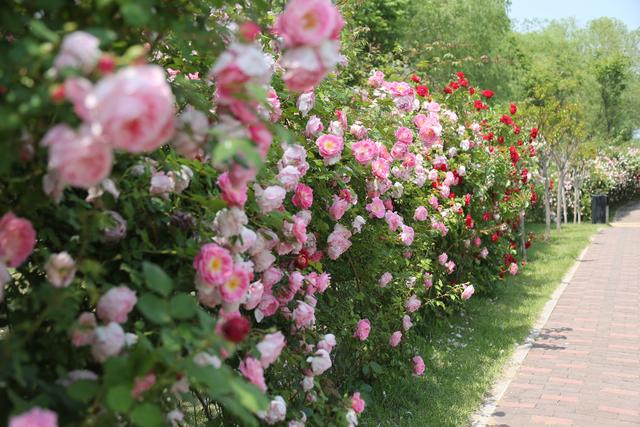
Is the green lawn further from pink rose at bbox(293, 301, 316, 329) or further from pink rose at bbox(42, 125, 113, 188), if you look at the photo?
pink rose at bbox(42, 125, 113, 188)

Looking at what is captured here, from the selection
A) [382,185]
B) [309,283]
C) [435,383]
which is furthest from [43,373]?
[435,383]

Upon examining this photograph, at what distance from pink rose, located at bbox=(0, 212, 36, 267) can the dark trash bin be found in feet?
69.2

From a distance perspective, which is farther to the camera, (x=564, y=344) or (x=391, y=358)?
(x=564, y=344)

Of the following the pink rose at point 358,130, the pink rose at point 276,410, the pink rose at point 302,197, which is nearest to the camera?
the pink rose at point 276,410

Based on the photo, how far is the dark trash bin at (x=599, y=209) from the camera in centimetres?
2075

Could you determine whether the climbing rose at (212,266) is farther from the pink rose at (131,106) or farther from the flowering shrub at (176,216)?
the pink rose at (131,106)

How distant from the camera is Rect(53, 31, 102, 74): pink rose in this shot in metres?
1.07

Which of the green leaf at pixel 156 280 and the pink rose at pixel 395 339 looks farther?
the pink rose at pixel 395 339

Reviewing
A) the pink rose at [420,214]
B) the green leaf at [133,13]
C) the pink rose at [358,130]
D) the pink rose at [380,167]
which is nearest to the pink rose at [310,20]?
the green leaf at [133,13]

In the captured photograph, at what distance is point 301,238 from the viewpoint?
2719mm

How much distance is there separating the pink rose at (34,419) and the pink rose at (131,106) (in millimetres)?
593

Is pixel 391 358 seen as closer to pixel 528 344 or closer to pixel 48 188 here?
pixel 528 344

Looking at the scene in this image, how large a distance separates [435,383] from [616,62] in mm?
39869

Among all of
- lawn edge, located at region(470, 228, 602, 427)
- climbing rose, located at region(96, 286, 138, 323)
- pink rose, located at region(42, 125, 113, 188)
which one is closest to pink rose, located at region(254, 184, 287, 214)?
climbing rose, located at region(96, 286, 138, 323)
